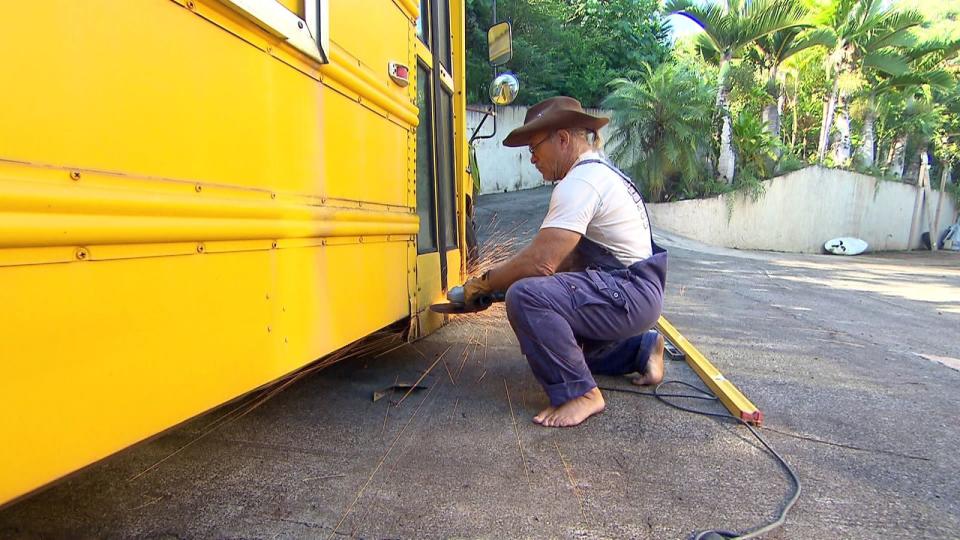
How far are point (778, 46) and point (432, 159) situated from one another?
51.1 ft

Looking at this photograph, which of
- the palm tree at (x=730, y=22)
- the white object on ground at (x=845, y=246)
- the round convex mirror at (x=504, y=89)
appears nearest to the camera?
the round convex mirror at (x=504, y=89)

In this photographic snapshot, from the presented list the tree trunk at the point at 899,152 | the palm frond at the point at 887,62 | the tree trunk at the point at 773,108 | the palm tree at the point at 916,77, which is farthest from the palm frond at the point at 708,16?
the tree trunk at the point at 899,152

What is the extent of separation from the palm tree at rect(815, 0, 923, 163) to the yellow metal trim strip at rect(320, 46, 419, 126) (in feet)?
52.8

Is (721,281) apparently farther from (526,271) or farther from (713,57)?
(713,57)

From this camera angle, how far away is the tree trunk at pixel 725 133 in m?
13.9

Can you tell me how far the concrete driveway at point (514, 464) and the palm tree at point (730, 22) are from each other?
12.2m

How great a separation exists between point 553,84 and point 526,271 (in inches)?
602

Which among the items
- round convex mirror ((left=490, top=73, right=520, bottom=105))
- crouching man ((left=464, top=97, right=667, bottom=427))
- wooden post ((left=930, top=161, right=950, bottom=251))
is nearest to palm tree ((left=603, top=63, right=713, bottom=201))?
round convex mirror ((left=490, top=73, right=520, bottom=105))

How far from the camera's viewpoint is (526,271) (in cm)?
241

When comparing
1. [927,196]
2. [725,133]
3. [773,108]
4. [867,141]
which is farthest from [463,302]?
[927,196]

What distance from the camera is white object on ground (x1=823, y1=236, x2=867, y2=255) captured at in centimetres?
1642

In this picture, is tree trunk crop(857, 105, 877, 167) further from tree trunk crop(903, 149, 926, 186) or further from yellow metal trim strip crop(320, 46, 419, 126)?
yellow metal trim strip crop(320, 46, 419, 126)

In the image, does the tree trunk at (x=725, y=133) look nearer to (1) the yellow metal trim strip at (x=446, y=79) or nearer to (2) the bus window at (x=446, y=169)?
(1) the yellow metal trim strip at (x=446, y=79)

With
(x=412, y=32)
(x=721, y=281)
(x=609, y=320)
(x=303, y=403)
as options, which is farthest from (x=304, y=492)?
(x=721, y=281)
